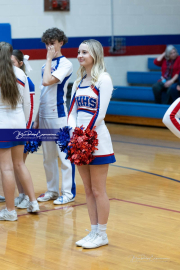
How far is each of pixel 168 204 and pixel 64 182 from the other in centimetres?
95

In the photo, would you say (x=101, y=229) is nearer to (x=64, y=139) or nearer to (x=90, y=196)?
(x=90, y=196)

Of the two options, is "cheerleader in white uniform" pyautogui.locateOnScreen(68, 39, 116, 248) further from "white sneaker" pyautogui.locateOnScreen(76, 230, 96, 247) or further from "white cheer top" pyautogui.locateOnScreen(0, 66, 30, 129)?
"white cheer top" pyautogui.locateOnScreen(0, 66, 30, 129)

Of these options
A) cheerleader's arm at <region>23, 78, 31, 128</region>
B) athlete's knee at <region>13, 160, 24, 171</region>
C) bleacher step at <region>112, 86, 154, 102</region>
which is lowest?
bleacher step at <region>112, 86, 154, 102</region>

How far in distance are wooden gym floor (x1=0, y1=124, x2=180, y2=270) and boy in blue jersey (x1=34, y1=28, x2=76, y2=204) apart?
0.15 metres

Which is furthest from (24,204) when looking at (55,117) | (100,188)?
(100,188)

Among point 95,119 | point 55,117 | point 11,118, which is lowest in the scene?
point 55,117

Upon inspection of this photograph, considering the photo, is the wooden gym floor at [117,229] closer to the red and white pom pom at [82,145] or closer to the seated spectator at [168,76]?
the red and white pom pom at [82,145]

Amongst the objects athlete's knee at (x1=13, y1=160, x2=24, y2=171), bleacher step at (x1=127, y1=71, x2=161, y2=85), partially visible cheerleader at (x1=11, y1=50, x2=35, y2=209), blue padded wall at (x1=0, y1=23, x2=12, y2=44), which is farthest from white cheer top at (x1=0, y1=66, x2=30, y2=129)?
bleacher step at (x1=127, y1=71, x2=161, y2=85)

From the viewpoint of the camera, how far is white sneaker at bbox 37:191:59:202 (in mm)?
4164

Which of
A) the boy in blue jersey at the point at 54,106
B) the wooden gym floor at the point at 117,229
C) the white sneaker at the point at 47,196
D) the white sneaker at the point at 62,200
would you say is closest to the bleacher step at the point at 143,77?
the wooden gym floor at the point at 117,229

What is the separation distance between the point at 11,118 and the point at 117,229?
3.82ft

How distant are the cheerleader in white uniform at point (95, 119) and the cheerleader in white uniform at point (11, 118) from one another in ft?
2.10

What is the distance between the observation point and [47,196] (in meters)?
4.18

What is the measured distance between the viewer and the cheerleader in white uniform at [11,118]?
3424mm
